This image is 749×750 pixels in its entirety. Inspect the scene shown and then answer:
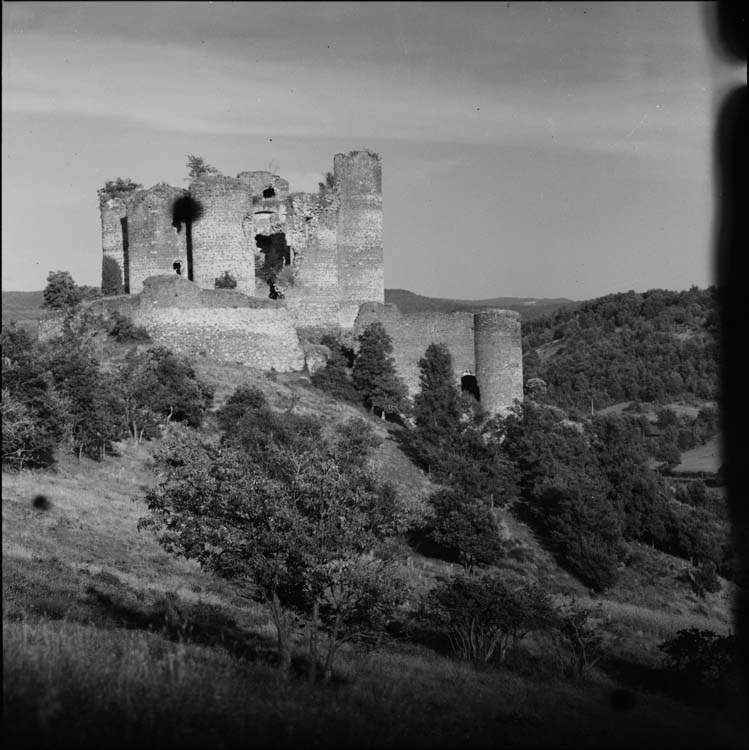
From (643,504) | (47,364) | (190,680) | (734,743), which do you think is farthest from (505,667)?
(643,504)

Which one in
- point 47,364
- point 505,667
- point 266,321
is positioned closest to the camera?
point 505,667

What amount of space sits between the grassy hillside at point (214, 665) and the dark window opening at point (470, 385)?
5.84 meters

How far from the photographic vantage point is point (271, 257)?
38.8m

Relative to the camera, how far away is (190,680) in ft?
24.8

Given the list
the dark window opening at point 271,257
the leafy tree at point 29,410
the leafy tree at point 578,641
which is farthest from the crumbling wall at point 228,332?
the leafy tree at point 578,641

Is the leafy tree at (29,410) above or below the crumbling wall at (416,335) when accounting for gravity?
below

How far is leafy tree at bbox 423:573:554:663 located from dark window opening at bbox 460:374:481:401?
655 inches

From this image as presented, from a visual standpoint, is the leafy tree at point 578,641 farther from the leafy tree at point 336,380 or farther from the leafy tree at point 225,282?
the leafy tree at point 225,282

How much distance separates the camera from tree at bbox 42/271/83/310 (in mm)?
35906

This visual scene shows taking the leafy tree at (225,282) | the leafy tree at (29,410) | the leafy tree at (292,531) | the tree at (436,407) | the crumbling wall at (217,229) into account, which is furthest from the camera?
the leafy tree at (225,282)

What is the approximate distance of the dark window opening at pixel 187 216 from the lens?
3556 cm

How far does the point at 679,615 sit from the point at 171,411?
53.1ft

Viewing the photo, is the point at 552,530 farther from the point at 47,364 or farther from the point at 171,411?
the point at 47,364

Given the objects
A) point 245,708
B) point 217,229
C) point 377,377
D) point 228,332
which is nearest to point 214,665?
point 245,708
